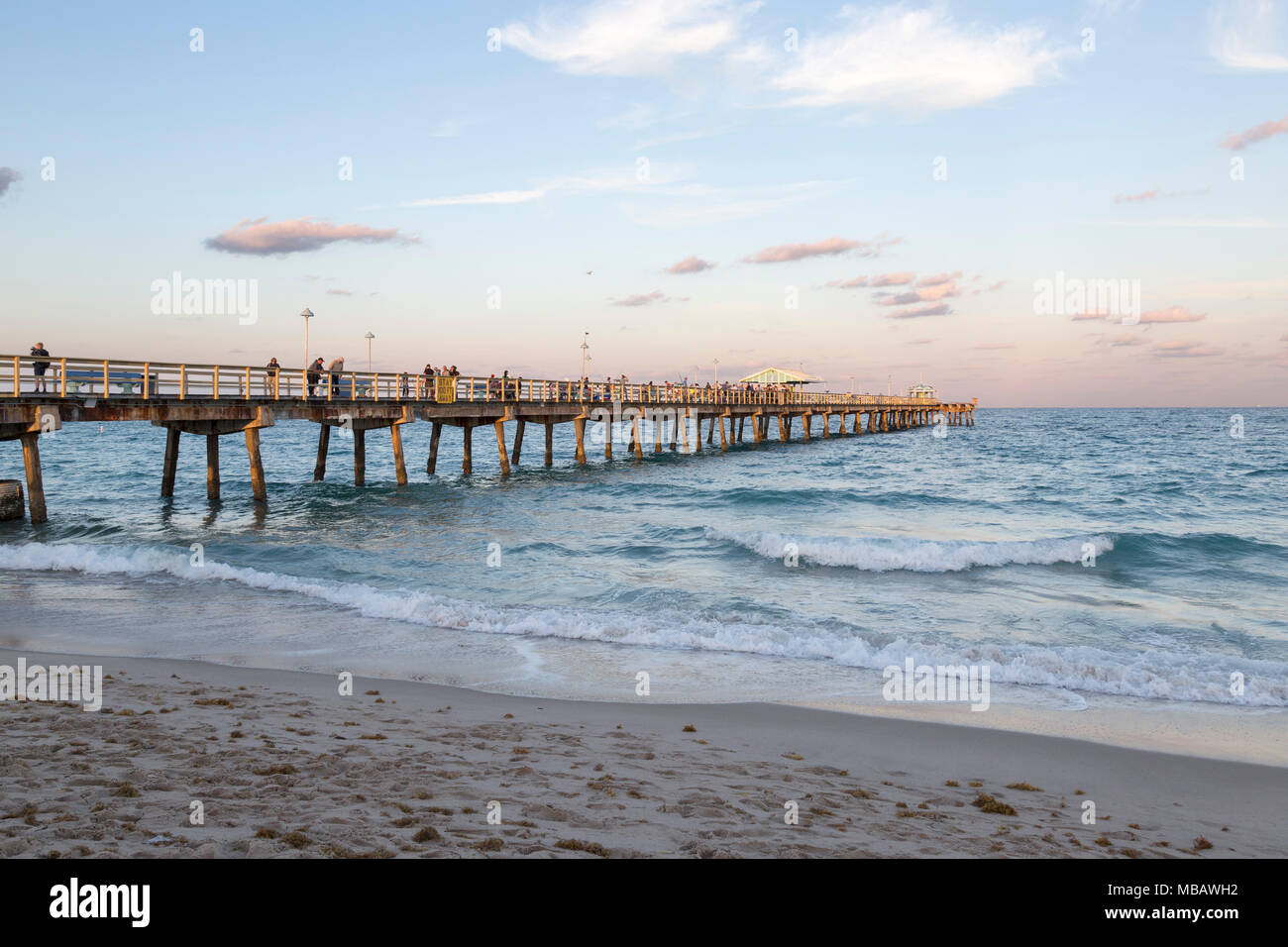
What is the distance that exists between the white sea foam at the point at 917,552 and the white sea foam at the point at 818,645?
6320mm

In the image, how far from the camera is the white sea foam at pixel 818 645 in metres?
10.1

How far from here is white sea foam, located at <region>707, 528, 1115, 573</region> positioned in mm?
18578

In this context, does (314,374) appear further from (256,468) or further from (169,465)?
(169,465)

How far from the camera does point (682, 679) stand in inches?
393

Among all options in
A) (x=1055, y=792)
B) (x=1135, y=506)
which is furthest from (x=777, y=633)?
(x=1135, y=506)

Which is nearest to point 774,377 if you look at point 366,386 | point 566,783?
point 366,386

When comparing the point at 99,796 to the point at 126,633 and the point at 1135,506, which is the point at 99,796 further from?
the point at 1135,506

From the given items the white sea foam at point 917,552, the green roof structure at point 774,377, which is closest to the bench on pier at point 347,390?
the white sea foam at point 917,552

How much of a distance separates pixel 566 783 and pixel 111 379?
20.7 metres

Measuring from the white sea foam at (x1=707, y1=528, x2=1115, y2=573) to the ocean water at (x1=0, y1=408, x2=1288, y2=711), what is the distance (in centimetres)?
8

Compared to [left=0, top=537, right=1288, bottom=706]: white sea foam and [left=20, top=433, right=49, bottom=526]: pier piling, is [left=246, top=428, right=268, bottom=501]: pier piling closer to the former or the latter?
[left=20, top=433, right=49, bottom=526]: pier piling

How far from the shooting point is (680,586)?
16.0 m

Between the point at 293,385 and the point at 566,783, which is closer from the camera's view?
the point at 566,783

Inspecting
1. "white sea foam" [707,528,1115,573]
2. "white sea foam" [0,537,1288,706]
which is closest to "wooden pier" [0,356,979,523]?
"white sea foam" [0,537,1288,706]
